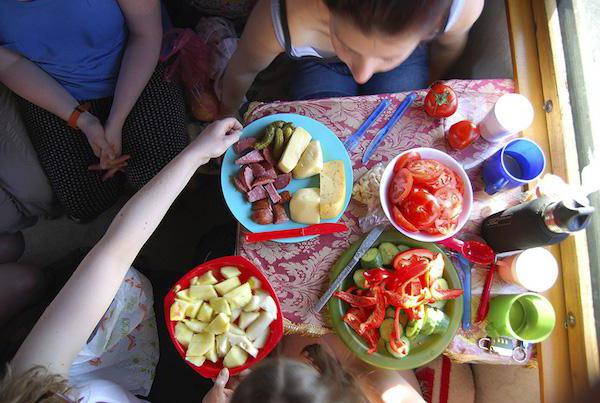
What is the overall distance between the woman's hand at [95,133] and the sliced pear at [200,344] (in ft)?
2.19

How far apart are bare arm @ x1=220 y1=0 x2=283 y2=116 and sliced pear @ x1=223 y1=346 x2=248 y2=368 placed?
713 millimetres

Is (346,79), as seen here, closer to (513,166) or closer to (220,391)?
(513,166)

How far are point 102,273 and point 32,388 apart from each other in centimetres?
23

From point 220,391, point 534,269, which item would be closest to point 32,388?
point 220,391

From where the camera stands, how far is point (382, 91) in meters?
1.29

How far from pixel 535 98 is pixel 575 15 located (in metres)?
0.21

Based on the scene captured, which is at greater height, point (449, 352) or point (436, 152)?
point (436, 152)

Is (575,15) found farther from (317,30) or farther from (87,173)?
(87,173)

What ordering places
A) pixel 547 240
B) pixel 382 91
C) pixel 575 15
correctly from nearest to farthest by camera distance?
pixel 547 240, pixel 575 15, pixel 382 91

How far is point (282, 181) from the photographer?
3.21 feet

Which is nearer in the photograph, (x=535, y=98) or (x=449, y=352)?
(x=449, y=352)

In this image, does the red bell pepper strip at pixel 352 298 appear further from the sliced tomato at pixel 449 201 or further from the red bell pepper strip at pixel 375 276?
the sliced tomato at pixel 449 201

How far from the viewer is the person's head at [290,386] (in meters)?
0.67

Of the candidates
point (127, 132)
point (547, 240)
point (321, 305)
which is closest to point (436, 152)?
point (547, 240)
